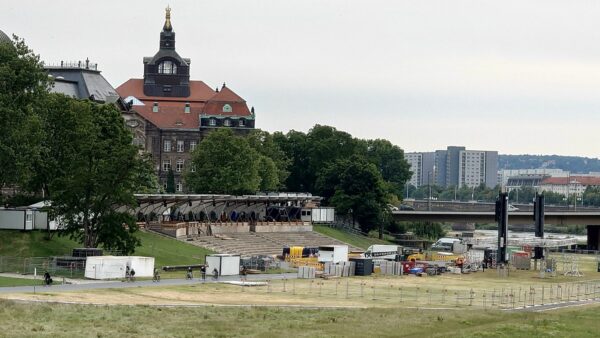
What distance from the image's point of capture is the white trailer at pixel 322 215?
189375 millimetres

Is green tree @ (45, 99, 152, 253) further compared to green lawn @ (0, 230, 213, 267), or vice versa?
green lawn @ (0, 230, 213, 267)

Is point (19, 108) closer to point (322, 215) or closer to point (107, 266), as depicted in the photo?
point (107, 266)

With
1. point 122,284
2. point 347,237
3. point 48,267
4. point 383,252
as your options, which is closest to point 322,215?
point 347,237

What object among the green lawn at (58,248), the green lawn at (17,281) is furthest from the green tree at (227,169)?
the green lawn at (17,281)

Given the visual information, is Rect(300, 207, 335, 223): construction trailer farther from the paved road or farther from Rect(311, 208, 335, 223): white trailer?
the paved road

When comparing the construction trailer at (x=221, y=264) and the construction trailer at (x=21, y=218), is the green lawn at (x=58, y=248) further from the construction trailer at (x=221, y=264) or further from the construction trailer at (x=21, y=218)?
the construction trailer at (x=221, y=264)

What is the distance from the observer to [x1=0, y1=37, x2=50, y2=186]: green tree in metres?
120

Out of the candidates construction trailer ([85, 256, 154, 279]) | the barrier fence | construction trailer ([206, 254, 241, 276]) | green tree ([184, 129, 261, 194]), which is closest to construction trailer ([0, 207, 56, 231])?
construction trailer ([206, 254, 241, 276])

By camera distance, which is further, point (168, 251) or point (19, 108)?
point (168, 251)

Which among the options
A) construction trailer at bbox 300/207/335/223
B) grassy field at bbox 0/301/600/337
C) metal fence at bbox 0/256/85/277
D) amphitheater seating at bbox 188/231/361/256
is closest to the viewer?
grassy field at bbox 0/301/600/337

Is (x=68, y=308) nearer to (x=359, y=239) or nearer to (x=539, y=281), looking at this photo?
(x=539, y=281)

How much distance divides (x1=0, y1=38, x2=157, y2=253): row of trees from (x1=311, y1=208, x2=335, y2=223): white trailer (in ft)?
198

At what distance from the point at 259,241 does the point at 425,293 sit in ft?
189

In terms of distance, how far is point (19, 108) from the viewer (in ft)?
406
